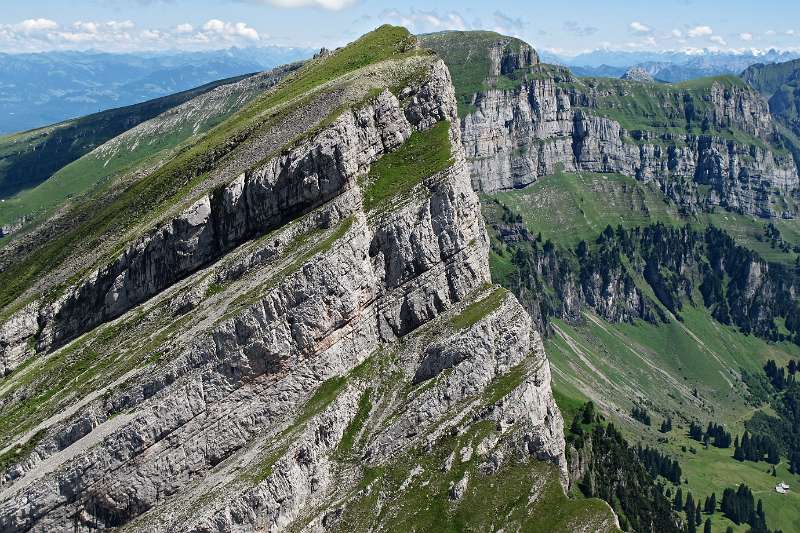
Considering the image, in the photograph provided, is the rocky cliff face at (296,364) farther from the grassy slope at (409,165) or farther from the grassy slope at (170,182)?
the grassy slope at (170,182)

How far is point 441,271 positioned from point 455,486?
31581 mm

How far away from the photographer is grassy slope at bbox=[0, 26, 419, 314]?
134 m

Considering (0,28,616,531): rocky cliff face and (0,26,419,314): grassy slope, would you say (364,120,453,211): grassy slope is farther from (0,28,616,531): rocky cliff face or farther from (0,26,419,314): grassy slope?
(0,26,419,314): grassy slope

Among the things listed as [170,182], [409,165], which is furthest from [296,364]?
[170,182]

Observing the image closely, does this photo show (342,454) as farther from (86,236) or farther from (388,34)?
(388,34)

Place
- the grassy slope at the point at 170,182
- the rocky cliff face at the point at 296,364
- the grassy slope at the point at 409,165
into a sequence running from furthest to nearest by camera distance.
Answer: the grassy slope at the point at 170,182 < the grassy slope at the point at 409,165 < the rocky cliff face at the point at 296,364

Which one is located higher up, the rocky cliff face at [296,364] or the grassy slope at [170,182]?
the grassy slope at [170,182]

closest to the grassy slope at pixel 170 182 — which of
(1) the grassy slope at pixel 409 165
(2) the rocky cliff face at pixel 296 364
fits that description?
(2) the rocky cliff face at pixel 296 364

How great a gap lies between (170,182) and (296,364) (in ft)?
182

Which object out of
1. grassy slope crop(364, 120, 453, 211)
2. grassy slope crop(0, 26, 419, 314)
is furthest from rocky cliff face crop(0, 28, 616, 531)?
grassy slope crop(0, 26, 419, 314)

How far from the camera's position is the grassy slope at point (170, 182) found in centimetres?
13425

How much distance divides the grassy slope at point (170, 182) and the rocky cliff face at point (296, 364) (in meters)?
15.7

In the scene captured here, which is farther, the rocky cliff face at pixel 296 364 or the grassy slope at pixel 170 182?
the grassy slope at pixel 170 182

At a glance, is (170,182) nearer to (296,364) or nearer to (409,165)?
(409,165)
